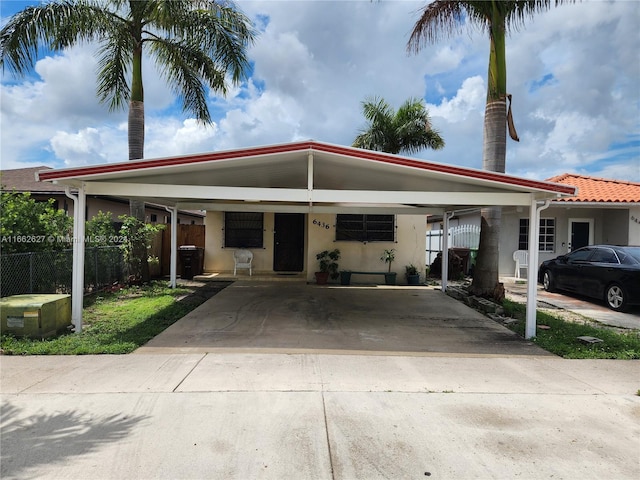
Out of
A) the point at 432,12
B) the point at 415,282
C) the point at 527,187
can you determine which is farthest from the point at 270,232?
the point at 527,187

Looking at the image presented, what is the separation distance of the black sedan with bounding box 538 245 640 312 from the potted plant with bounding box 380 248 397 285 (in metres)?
4.70

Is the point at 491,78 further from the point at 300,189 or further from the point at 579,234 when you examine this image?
the point at 579,234

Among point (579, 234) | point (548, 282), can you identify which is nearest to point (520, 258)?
point (548, 282)

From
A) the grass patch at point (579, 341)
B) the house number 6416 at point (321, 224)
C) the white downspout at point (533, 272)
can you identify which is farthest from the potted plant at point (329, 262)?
the white downspout at point (533, 272)

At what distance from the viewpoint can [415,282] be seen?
13102 mm

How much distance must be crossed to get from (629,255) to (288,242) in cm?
973

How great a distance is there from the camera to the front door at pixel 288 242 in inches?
560

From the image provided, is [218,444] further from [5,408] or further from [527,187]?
[527,187]

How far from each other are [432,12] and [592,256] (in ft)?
23.8

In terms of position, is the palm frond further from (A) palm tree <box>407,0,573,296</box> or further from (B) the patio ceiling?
(A) palm tree <box>407,0,573,296</box>

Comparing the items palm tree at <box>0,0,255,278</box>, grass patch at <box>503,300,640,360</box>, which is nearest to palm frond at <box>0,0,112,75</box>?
palm tree at <box>0,0,255,278</box>

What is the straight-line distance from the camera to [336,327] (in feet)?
24.2

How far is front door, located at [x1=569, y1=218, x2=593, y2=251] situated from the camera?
14703mm

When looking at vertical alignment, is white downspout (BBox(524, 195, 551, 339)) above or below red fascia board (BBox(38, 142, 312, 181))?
below
